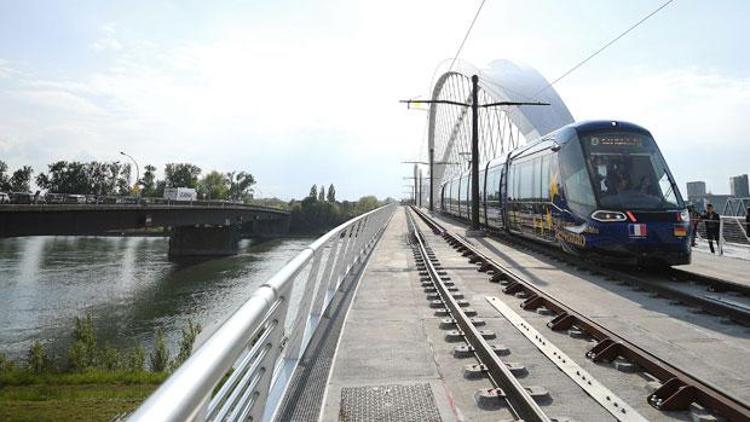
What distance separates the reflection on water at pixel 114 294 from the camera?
1002 inches

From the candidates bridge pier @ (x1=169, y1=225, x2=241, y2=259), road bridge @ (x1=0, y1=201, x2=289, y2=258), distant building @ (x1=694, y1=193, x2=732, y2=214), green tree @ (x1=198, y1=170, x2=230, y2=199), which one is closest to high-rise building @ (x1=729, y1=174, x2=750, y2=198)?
distant building @ (x1=694, y1=193, x2=732, y2=214)

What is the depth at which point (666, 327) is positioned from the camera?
20.2 ft

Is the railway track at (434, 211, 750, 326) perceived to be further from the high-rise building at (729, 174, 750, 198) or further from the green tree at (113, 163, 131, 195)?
the green tree at (113, 163, 131, 195)

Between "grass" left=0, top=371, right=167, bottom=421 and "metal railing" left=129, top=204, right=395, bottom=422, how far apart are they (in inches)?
374

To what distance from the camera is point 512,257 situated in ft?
45.5

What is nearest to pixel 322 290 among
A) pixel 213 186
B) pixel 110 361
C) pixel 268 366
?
pixel 268 366

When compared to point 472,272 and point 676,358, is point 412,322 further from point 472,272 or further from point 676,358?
point 472,272

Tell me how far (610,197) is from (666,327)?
4517mm

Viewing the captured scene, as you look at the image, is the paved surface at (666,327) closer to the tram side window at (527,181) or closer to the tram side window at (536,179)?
the tram side window at (536,179)

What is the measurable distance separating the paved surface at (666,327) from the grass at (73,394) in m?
10.0

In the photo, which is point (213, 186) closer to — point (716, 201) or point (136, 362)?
point (136, 362)

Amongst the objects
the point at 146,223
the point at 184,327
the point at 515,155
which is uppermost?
the point at 515,155

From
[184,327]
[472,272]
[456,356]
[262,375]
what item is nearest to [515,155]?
[472,272]

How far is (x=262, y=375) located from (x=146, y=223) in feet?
A: 145
